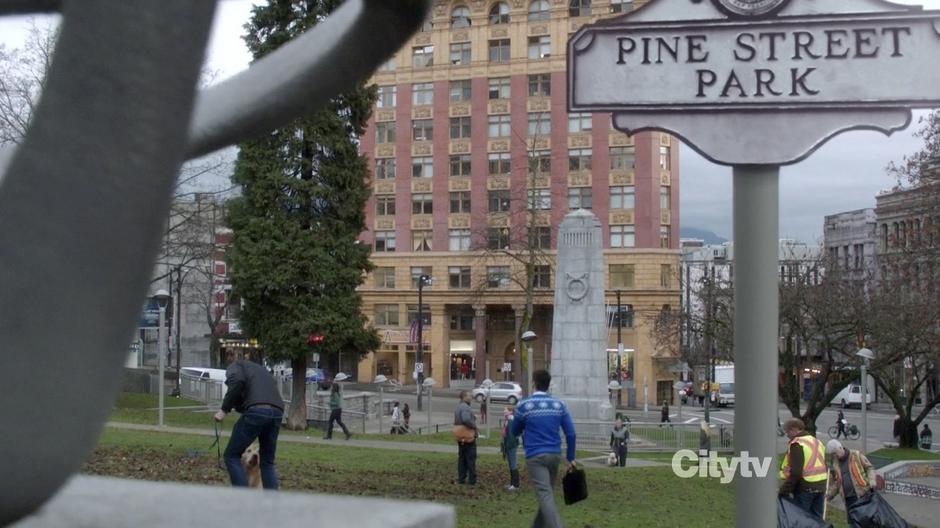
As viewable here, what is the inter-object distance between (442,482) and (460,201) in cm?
5116

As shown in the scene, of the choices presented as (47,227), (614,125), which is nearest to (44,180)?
(47,227)

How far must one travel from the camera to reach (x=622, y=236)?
2502 inches

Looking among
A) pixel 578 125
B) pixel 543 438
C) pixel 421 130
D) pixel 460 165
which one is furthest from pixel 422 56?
pixel 543 438

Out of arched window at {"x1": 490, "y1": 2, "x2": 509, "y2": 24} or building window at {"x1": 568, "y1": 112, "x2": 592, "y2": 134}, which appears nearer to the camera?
building window at {"x1": 568, "y1": 112, "x2": 592, "y2": 134}

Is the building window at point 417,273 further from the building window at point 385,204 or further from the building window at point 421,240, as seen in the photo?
the building window at point 385,204

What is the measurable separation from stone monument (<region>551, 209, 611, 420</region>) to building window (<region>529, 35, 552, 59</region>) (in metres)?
34.3

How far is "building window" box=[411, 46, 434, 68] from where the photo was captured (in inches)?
2581

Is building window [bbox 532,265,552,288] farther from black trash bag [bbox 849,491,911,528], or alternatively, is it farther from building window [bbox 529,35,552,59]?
black trash bag [bbox 849,491,911,528]

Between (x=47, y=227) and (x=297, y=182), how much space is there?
27.4 meters

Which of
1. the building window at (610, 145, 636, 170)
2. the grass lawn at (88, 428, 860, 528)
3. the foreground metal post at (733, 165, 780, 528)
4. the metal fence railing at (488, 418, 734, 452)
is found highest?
the building window at (610, 145, 636, 170)

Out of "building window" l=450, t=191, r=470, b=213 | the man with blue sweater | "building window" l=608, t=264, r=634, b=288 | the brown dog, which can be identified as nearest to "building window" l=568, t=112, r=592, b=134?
"building window" l=450, t=191, r=470, b=213

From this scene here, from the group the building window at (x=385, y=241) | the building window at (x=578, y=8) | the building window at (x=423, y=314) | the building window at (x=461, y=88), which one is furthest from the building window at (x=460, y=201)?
the building window at (x=578, y=8)

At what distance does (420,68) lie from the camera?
65.8 metres

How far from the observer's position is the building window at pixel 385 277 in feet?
226
